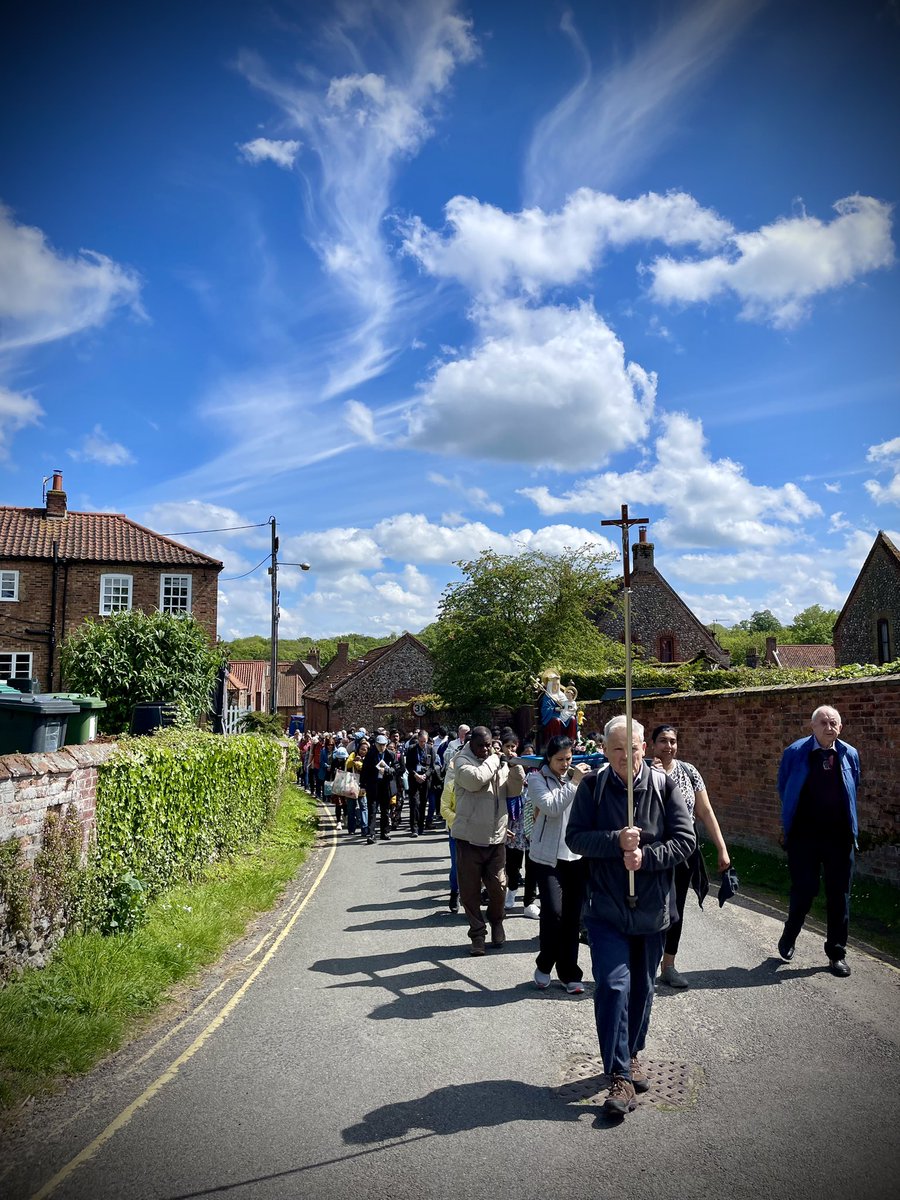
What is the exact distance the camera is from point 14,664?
34969 millimetres

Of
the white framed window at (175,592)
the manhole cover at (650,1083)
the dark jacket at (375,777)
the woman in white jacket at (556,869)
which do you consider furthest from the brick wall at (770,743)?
the white framed window at (175,592)

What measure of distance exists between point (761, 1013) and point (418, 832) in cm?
1244

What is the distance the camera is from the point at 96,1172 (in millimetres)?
4133

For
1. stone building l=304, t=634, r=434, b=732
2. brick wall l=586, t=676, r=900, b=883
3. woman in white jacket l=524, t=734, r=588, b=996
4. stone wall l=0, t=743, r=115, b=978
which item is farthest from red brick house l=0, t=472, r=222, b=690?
woman in white jacket l=524, t=734, r=588, b=996

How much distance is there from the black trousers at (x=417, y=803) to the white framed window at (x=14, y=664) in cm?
2275

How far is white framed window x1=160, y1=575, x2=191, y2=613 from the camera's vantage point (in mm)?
36875

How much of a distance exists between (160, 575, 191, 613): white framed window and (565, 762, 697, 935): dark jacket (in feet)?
111

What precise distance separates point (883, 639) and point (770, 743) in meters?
30.7

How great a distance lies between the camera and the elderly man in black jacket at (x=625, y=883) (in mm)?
4594

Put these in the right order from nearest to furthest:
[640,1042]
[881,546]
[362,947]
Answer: [640,1042]
[362,947]
[881,546]

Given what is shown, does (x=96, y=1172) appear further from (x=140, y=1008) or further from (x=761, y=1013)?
(x=761, y=1013)

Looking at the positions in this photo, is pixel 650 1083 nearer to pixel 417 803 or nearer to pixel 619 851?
pixel 619 851

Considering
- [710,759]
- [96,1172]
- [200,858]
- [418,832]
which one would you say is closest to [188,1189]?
[96,1172]

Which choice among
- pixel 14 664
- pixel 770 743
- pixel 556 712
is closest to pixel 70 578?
pixel 14 664
